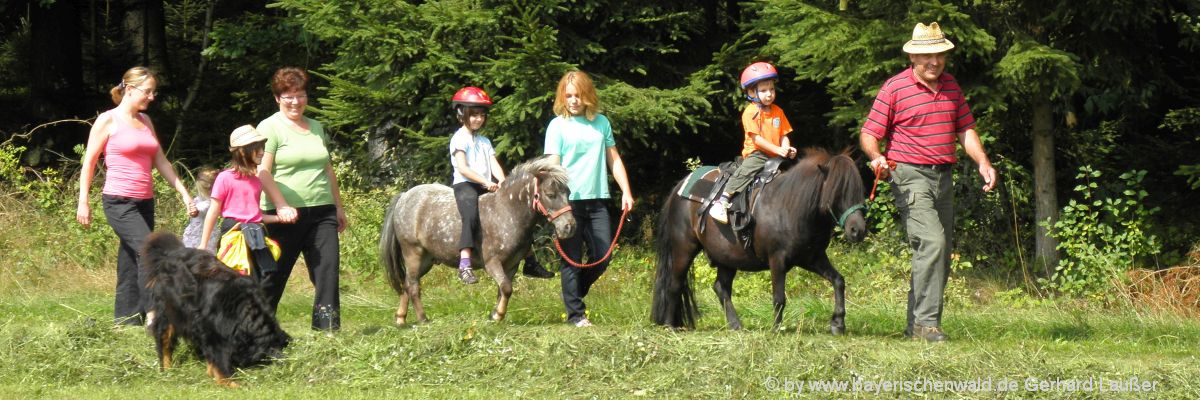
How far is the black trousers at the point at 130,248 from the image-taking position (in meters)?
8.72

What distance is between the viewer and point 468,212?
926 centimetres

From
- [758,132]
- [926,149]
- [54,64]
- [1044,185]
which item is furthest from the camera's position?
[54,64]

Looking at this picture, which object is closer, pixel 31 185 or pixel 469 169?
pixel 469 169

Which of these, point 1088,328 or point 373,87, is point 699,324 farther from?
point 373,87

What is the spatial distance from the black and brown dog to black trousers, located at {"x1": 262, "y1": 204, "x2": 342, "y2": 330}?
2.72ft

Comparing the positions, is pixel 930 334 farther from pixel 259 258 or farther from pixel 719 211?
pixel 259 258

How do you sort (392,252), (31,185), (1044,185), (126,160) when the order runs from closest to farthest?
(126,160) → (392,252) → (1044,185) → (31,185)

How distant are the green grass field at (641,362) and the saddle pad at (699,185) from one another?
3.34 feet

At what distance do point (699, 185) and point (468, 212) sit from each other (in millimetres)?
1709

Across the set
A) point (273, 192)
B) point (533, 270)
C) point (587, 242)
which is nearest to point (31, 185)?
point (533, 270)

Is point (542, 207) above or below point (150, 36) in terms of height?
below

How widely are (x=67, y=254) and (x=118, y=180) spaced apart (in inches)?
249

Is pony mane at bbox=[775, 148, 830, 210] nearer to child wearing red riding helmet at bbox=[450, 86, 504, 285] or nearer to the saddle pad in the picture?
the saddle pad

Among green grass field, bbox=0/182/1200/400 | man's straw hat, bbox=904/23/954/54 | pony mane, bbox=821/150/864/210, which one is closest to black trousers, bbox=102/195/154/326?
green grass field, bbox=0/182/1200/400
